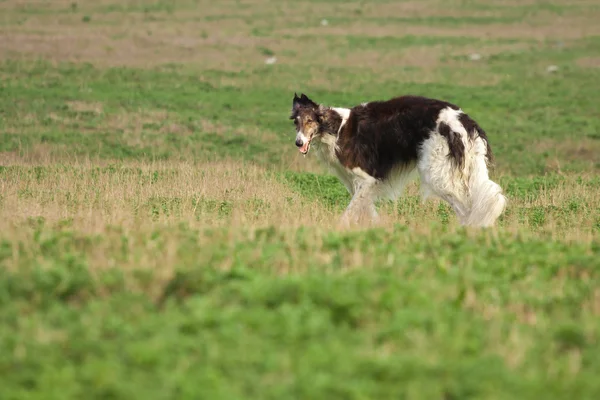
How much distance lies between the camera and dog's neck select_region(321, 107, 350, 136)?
43.6 ft

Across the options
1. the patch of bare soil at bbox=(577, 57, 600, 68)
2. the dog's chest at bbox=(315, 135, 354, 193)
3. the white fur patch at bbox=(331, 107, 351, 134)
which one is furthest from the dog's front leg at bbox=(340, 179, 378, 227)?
the patch of bare soil at bbox=(577, 57, 600, 68)

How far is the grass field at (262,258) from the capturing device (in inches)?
222

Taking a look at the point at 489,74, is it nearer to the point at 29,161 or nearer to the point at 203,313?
the point at 29,161

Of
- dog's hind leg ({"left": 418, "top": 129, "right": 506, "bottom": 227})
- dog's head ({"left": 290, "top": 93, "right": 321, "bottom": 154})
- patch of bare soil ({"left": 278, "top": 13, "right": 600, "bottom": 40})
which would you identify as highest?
patch of bare soil ({"left": 278, "top": 13, "right": 600, "bottom": 40})

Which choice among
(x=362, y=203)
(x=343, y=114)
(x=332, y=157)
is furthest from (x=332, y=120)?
(x=362, y=203)

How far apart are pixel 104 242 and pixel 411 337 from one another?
12.4ft

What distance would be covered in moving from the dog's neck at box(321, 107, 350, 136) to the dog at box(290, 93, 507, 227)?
0.01 metres

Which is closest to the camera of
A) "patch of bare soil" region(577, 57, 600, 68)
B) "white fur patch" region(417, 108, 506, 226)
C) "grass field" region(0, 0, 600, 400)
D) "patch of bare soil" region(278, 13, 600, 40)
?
"grass field" region(0, 0, 600, 400)

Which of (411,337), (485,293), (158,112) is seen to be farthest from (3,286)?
(158,112)

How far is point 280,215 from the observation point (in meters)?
12.1

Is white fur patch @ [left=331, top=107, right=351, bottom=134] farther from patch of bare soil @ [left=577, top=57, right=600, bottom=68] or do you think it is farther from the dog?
patch of bare soil @ [left=577, top=57, right=600, bottom=68]

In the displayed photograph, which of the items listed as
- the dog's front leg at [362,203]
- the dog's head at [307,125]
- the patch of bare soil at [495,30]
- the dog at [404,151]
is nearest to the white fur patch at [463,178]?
the dog at [404,151]

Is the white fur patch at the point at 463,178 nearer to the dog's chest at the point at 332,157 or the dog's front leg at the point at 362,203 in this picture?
the dog's front leg at the point at 362,203

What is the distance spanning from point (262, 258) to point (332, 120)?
17.9 feet
